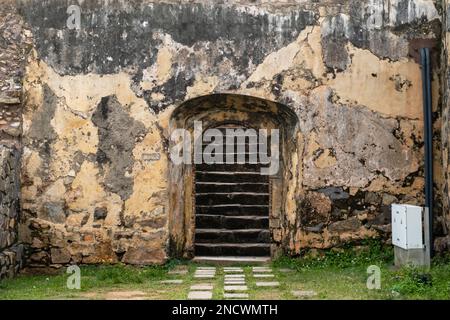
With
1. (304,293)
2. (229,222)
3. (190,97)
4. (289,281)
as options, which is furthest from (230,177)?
(304,293)

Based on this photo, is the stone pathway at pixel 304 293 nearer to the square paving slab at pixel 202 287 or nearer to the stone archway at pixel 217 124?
the square paving slab at pixel 202 287

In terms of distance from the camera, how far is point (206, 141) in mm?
13219

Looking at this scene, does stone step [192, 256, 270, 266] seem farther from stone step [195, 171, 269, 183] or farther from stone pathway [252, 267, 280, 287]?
stone step [195, 171, 269, 183]

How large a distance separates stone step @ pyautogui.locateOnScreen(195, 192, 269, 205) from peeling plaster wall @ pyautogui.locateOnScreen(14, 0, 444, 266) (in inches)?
110

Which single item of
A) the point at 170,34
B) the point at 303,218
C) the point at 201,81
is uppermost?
the point at 170,34

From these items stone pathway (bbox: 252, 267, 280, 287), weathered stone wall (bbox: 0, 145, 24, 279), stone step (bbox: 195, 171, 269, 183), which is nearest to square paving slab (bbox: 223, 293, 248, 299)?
stone pathway (bbox: 252, 267, 280, 287)

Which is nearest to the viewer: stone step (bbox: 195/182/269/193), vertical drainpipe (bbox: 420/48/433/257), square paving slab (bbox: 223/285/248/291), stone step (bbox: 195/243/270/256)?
square paving slab (bbox: 223/285/248/291)

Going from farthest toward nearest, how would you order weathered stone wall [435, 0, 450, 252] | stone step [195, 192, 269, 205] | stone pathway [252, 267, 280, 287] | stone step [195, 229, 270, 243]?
stone step [195, 192, 269, 205] → stone step [195, 229, 270, 243] → weathered stone wall [435, 0, 450, 252] → stone pathway [252, 267, 280, 287]

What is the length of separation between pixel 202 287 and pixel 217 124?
10.6 ft

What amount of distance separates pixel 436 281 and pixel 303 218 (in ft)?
8.66

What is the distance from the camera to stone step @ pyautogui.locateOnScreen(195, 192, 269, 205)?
11.5 metres

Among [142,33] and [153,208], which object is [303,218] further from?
[142,33]

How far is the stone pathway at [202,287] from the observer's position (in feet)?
20.2
